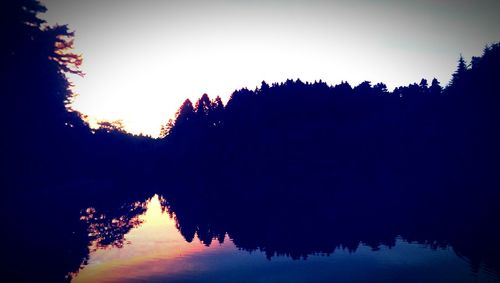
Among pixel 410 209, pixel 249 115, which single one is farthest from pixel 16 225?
pixel 249 115

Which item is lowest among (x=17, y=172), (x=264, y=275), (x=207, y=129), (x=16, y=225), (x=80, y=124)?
(x=264, y=275)

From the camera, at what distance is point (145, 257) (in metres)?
17.4

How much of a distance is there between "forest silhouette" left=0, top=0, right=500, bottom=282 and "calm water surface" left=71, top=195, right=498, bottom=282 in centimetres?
90

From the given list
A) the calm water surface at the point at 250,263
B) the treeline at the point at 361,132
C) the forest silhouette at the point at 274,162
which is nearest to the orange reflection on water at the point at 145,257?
the calm water surface at the point at 250,263

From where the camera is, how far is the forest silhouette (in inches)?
844

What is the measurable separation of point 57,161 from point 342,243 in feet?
113

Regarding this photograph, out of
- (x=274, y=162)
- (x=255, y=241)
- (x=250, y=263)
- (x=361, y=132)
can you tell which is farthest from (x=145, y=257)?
(x=361, y=132)

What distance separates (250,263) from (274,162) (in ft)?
172

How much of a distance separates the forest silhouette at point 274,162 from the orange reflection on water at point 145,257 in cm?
103

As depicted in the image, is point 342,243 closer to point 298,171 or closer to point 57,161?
point 57,161

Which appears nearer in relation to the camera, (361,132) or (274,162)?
(361,132)

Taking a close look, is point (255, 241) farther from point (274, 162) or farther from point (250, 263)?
point (274, 162)

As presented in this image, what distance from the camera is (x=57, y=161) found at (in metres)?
36.4

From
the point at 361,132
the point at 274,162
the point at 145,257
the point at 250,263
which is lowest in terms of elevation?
the point at 250,263
